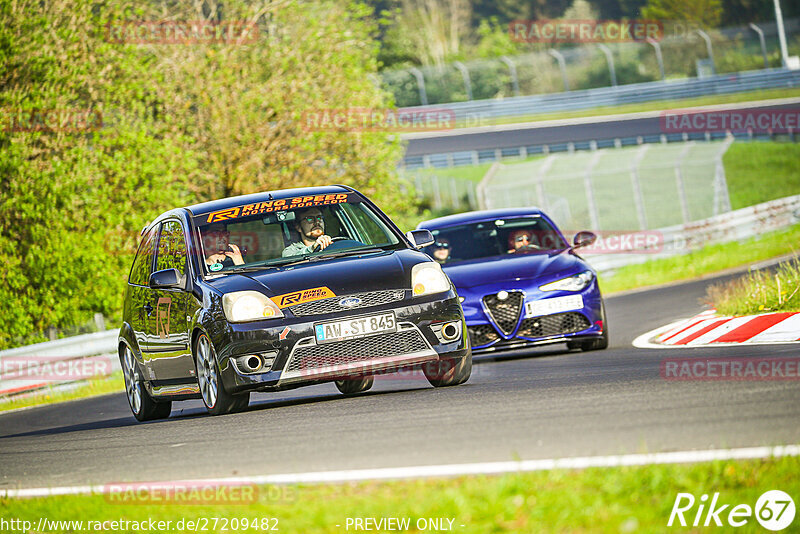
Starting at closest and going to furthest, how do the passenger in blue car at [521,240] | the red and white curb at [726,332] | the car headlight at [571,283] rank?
1. the red and white curb at [726,332]
2. the car headlight at [571,283]
3. the passenger in blue car at [521,240]

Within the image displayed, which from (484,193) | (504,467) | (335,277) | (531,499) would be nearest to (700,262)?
(484,193)

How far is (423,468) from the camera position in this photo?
587 cm

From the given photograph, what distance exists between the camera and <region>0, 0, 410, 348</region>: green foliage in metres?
22.6

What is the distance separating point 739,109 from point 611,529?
42907 millimetres

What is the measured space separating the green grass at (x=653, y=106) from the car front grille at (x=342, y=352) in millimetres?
41387

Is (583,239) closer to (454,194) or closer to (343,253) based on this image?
(343,253)

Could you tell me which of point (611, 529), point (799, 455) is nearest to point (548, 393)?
point (799, 455)

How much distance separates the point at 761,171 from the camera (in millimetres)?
37562

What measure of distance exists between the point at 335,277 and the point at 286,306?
461 mm

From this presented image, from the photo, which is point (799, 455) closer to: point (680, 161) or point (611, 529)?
point (611, 529)

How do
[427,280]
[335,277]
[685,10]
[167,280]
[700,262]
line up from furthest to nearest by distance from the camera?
[685,10] → [700,262] → [167,280] → [427,280] → [335,277]

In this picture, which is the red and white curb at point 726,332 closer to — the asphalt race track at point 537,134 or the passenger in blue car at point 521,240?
the passenger in blue car at point 521,240

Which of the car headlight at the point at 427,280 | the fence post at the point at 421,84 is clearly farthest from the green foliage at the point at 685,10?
the car headlight at the point at 427,280

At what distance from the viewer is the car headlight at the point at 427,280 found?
9.18 m
